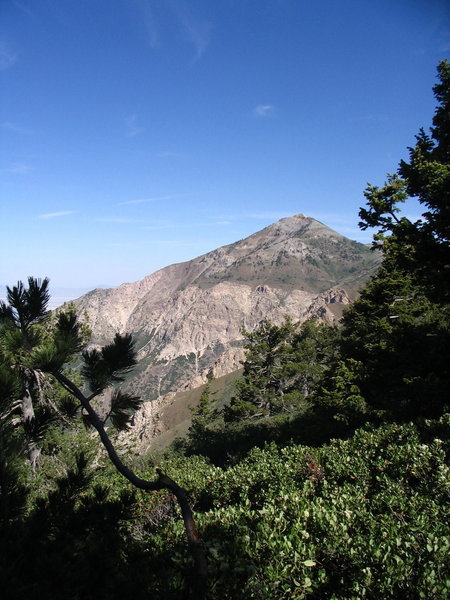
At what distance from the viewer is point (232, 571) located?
11.6 ft

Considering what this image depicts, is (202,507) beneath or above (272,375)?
above

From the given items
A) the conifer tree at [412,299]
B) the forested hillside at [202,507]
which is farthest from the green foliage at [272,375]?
the forested hillside at [202,507]

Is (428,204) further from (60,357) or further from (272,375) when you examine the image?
(272,375)

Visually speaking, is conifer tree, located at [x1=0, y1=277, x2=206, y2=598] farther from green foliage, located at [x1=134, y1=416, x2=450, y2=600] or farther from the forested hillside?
green foliage, located at [x1=134, y1=416, x2=450, y2=600]

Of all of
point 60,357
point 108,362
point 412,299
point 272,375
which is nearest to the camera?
point 60,357

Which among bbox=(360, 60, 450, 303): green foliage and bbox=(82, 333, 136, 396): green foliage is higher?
bbox=(360, 60, 450, 303): green foliage

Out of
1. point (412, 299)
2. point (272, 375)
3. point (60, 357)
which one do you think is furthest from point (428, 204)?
point (272, 375)

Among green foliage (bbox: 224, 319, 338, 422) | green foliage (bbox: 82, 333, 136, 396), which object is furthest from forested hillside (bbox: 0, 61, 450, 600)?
green foliage (bbox: 224, 319, 338, 422)

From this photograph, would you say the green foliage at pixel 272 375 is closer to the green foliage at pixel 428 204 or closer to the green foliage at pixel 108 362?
the green foliage at pixel 428 204

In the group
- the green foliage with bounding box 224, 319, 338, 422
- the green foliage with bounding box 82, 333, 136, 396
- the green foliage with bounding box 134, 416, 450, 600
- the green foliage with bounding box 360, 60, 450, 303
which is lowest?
the green foliage with bounding box 224, 319, 338, 422

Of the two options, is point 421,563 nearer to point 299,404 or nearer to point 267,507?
point 267,507

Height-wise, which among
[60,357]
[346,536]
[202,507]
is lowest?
[202,507]

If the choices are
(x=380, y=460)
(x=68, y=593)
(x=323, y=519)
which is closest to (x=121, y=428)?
(x=68, y=593)

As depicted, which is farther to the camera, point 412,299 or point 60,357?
point 412,299
